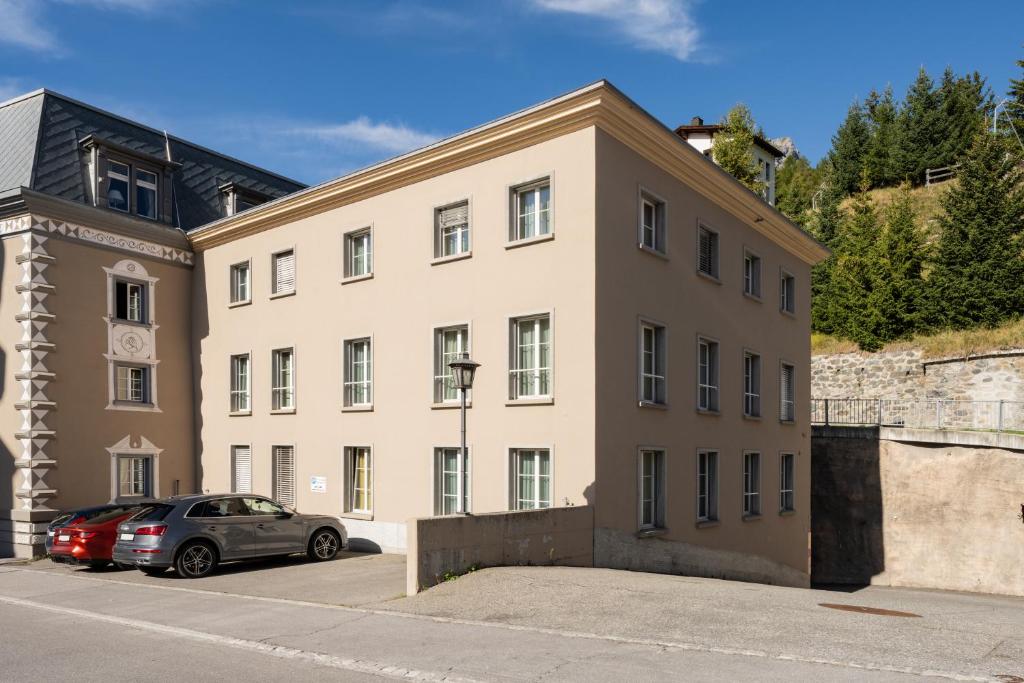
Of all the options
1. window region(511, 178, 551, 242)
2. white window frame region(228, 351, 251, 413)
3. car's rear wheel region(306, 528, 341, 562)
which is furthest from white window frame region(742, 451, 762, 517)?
white window frame region(228, 351, 251, 413)

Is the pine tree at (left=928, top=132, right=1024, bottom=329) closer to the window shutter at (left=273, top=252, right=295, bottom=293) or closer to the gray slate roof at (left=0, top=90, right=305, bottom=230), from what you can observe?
the window shutter at (left=273, top=252, right=295, bottom=293)

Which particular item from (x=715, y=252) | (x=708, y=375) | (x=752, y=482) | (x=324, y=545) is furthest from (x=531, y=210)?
(x=752, y=482)

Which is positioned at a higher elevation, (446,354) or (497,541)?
(446,354)

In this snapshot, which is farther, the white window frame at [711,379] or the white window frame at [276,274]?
the white window frame at [276,274]

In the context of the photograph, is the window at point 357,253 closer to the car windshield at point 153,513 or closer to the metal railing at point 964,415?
the car windshield at point 153,513

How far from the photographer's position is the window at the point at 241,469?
23.0 meters

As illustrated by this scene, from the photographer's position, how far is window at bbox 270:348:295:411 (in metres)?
22.4

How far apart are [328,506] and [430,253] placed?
668 centimetres

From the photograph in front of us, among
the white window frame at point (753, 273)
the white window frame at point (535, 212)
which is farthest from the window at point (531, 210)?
the white window frame at point (753, 273)

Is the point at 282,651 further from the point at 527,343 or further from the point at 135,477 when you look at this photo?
the point at 135,477

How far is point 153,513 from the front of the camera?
15547mm

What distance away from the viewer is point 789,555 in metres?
24.2

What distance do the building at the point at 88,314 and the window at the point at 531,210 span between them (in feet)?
39.6

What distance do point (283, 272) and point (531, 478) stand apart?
9829 mm
